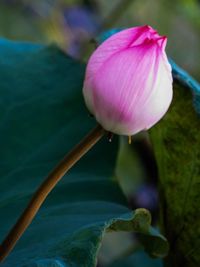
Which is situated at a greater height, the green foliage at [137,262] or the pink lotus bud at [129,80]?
the pink lotus bud at [129,80]

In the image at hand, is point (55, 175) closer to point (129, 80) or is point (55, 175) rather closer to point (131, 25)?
point (129, 80)

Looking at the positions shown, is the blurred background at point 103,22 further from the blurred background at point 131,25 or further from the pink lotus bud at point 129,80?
the pink lotus bud at point 129,80

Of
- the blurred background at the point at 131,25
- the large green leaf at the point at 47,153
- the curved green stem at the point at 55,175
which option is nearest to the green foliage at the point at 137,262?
the large green leaf at the point at 47,153

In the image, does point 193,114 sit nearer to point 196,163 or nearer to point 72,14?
point 196,163

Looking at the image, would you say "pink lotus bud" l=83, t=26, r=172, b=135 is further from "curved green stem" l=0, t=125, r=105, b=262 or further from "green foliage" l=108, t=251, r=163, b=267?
"green foliage" l=108, t=251, r=163, b=267

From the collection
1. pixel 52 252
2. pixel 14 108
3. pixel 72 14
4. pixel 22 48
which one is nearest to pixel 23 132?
pixel 14 108

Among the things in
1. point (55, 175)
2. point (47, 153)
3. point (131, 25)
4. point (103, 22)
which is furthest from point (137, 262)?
point (131, 25)
